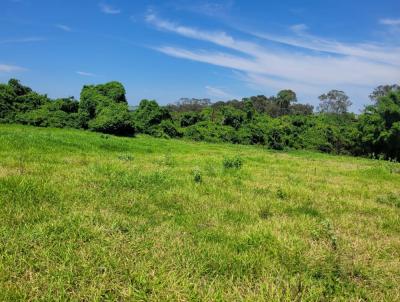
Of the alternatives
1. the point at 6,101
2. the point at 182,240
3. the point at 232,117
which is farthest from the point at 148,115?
the point at 182,240

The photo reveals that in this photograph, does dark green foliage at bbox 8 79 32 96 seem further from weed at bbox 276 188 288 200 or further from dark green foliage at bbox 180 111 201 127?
weed at bbox 276 188 288 200

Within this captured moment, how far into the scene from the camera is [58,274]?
400 centimetres

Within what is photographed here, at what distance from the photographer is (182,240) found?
5207 mm

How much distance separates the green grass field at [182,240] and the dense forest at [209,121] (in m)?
19.5

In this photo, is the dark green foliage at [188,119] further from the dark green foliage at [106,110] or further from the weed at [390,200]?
the weed at [390,200]

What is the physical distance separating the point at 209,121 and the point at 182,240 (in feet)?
118

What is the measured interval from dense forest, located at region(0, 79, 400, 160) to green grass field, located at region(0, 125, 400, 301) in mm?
19456

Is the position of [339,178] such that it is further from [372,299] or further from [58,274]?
[58,274]

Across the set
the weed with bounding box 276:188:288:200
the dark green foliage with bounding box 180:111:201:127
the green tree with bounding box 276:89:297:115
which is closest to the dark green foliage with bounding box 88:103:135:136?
the dark green foliage with bounding box 180:111:201:127

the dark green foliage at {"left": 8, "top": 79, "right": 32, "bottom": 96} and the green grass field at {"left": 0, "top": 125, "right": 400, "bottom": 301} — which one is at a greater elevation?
the dark green foliage at {"left": 8, "top": 79, "right": 32, "bottom": 96}

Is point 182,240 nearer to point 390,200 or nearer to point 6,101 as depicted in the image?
point 390,200

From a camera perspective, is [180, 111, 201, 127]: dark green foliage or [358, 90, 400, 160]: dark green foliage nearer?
[358, 90, 400, 160]: dark green foliage

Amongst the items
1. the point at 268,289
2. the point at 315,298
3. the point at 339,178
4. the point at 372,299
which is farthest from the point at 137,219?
the point at 339,178

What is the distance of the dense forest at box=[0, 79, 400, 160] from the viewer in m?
27.5
